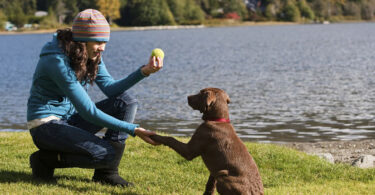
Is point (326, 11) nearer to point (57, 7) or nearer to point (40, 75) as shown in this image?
point (57, 7)

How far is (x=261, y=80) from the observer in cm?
2469

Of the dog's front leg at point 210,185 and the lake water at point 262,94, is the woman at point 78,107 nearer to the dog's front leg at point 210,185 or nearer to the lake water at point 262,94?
the dog's front leg at point 210,185

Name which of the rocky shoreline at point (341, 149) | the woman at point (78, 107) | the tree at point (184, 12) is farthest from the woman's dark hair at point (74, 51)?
the tree at point (184, 12)

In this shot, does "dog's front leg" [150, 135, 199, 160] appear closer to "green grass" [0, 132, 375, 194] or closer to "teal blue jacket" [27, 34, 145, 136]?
"teal blue jacket" [27, 34, 145, 136]

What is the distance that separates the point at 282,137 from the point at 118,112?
784 cm

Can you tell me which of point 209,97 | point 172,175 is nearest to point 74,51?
point 209,97

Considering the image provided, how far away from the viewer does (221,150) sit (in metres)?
4.55

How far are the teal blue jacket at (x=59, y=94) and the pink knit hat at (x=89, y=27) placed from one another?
0.83 ft

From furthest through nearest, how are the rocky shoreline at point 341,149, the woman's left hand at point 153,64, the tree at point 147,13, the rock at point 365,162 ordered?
the tree at point 147,13 → the rocky shoreline at point 341,149 → the rock at point 365,162 → the woman's left hand at point 153,64

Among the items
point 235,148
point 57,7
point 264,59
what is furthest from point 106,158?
point 57,7

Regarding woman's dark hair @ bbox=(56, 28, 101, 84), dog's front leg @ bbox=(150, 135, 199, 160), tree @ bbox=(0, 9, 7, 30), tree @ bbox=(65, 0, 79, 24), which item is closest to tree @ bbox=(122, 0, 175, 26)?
tree @ bbox=(65, 0, 79, 24)

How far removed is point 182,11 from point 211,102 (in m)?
129

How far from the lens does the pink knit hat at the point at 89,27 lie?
484cm

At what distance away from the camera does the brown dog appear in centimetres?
448
